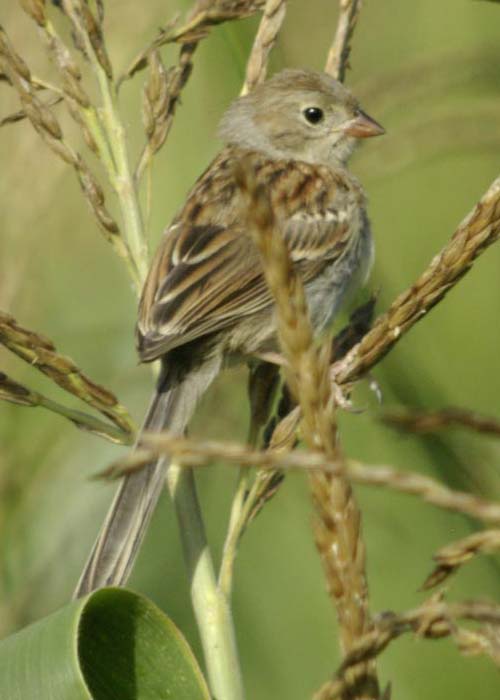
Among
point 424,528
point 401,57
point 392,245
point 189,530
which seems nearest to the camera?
point 189,530

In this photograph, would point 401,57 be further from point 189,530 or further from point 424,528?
point 189,530

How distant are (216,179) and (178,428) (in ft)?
2.65

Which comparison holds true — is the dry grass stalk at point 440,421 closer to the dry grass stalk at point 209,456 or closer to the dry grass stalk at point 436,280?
the dry grass stalk at point 209,456

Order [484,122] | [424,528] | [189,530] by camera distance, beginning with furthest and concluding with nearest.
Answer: [484,122] → [424,528] → [189,530]

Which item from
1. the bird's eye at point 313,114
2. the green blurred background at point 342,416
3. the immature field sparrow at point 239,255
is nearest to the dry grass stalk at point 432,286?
the green blurred background at point 342,416

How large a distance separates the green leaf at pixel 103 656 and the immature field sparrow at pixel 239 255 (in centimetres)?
30

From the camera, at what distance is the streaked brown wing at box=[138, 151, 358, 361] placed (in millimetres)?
2133

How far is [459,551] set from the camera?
98cm

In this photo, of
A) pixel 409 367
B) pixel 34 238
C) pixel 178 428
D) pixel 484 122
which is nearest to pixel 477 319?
pixel 409 367

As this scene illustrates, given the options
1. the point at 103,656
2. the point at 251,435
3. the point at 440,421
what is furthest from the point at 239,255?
the point at 440,421

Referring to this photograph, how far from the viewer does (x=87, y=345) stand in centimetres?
247

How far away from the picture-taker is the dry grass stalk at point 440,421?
0.80 meters

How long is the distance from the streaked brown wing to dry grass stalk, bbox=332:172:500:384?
0.51 metres

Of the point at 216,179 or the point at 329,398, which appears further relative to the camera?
the point at 216,179
